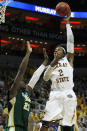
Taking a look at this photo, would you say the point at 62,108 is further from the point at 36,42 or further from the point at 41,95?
the point at 36,42

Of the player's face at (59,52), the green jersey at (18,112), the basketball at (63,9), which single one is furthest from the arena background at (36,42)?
the green jersey at (18,112)

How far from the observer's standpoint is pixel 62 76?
18.6 feet

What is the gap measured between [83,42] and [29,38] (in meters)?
4.95

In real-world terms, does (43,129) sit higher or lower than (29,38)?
lower

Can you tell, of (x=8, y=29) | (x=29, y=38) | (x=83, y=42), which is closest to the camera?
(x=8, y=29)

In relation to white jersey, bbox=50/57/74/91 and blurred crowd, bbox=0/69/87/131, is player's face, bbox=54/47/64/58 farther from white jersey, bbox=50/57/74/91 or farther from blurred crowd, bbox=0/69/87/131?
blurred crowd, bbox=0/69/87/131

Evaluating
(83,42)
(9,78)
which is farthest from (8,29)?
(83,42)

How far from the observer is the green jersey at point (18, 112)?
156 inches

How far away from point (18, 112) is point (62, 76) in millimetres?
1831

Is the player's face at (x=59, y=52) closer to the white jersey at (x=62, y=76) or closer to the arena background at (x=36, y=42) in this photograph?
the white jersey at (x=62, y=76)

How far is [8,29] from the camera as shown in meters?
23.8

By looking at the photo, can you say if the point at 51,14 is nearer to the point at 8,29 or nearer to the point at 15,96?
the point at 8,29

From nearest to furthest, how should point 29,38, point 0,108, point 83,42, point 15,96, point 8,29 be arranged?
1. point 15,96
2. point 0,108
3. point 8,29
4. point 29,38
5. point 83,42

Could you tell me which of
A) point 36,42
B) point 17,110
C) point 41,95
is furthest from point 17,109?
point 36,42
